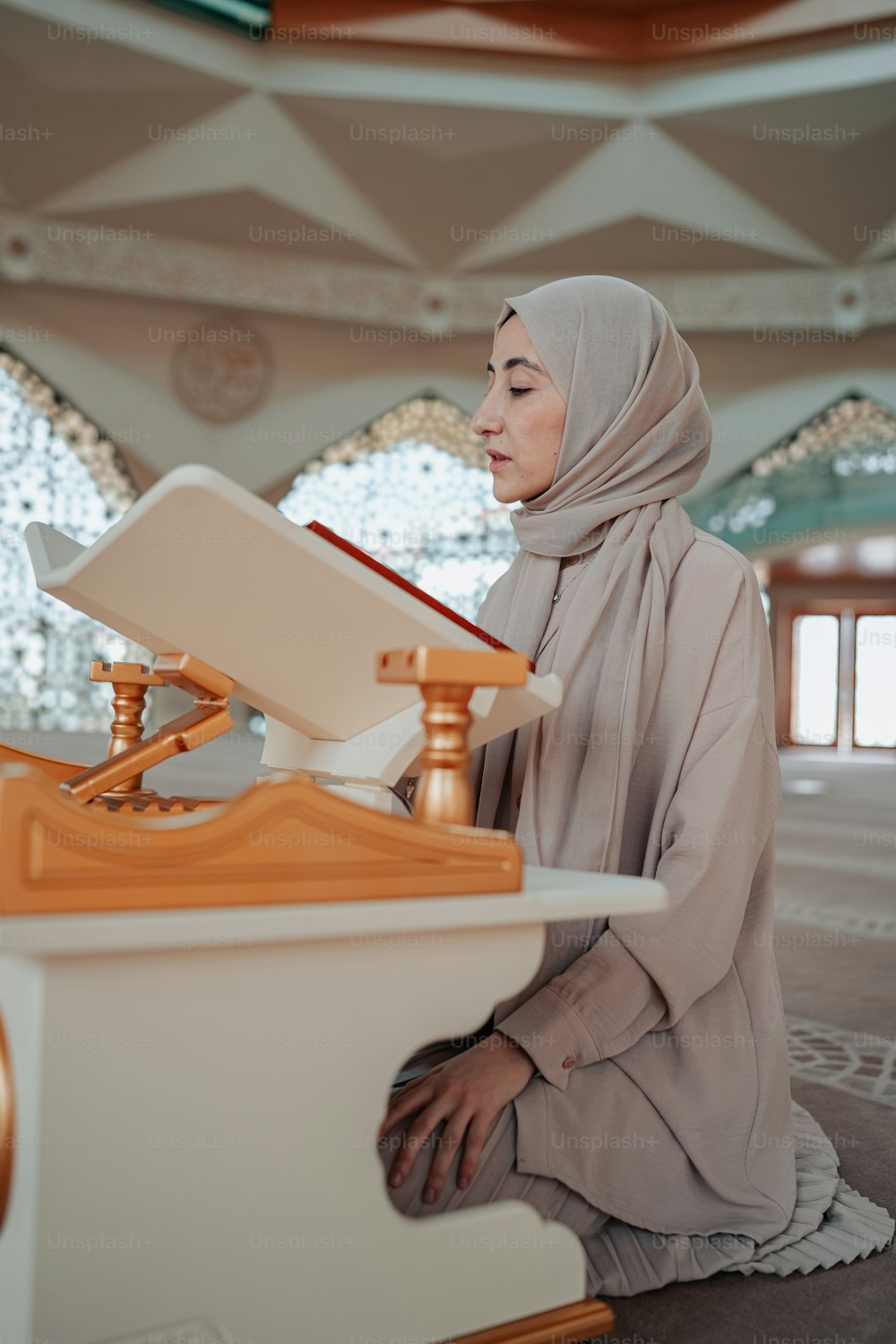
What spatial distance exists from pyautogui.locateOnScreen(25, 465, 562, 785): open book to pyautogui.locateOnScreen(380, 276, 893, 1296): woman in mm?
229

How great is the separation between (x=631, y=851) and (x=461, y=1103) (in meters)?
0.34

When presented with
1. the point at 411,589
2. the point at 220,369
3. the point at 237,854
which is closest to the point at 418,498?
the point at 220,369

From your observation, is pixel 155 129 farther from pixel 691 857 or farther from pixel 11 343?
pixel 691 857

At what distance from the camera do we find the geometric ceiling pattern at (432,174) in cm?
882

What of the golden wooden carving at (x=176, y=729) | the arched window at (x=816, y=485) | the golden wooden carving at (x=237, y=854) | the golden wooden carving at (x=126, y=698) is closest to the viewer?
the golden wooden carving at (x=237, y=854)

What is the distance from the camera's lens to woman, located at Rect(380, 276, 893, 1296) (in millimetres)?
1056

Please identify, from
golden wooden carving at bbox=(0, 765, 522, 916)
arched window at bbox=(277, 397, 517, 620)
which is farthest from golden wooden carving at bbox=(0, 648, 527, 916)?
arched window at bbox=(277, 397, 517, 620)

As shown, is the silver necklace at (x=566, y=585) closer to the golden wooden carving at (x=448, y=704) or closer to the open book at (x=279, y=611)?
the open book at (x=279, y=611)

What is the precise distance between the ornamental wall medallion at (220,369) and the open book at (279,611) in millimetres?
10003

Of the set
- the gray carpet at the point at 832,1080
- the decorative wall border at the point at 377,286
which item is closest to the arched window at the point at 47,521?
the decorative wall border at the point at 377,286

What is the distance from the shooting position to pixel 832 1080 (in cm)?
198

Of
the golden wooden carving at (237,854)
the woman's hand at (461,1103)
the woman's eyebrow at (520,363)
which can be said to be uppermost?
the woman's eyebrow at (520,363)

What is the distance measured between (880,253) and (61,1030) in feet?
35.4

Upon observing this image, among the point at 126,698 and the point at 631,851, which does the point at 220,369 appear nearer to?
the point at 126,698
